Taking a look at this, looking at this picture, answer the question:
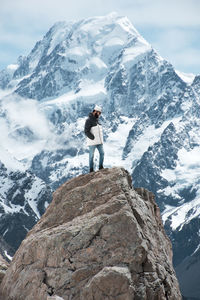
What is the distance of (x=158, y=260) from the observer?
872 inches

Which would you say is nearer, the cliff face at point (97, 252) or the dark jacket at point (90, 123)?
the cliff face at point (97, 252)

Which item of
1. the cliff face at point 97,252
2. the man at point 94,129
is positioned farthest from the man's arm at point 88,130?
the cliff face at point 97,252

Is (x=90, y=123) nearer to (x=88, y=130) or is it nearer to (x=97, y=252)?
(x=88, y=130)

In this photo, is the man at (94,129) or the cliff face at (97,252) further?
the man at (94,129)

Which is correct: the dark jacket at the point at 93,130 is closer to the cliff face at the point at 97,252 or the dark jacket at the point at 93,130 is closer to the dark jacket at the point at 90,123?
the dark jacket at the point at 90,123

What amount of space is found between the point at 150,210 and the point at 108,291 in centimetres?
563

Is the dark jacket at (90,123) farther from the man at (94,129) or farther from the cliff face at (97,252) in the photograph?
the cliff face at (97,252)

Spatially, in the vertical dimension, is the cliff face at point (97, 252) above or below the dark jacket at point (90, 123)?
below

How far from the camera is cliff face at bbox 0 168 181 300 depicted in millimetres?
20578

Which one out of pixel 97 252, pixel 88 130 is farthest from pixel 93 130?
pixel 97 252

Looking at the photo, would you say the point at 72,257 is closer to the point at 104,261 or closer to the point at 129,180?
the point at 104,261

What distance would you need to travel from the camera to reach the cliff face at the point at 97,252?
67.5ft

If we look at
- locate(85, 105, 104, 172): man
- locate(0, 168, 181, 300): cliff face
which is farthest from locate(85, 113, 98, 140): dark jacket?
locate(0, 168, 181, 300): cliff face

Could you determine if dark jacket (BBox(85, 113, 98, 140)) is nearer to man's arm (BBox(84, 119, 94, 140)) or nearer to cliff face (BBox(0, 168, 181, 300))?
man's arm (BBox(84, 119, 94, 140))
